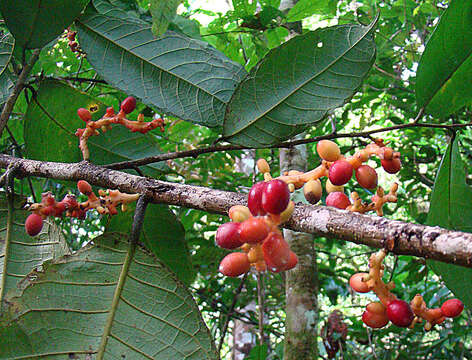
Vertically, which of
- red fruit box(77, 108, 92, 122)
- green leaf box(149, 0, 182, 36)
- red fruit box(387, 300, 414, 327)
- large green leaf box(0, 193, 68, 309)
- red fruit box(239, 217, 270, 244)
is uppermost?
green leaf box(149, 0, 182, 36)

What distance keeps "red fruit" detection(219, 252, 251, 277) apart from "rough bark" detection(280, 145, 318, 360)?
52.5 inches

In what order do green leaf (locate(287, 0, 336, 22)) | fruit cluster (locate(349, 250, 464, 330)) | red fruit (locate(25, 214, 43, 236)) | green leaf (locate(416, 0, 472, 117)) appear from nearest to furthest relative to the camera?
1. fruit cluster (locate(349, 250, 464, 330))
2. red fruit (locate(25, 214, 43, 236))
3. green leaf (locate(416, 0, 472, 117))
4. green leaf (locate(287, 0, 336, 22))

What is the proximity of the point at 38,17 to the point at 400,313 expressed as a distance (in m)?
1.05

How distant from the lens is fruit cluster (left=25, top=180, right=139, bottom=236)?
82 cm

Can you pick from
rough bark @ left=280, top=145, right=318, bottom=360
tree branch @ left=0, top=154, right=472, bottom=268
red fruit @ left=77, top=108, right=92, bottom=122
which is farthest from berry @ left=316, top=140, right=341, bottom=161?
rough bark @ left=280, top=145, right=318, bottom=360

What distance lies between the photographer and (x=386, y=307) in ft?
2.42

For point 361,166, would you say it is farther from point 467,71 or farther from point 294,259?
point 467,71

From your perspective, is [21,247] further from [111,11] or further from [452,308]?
[452,308]

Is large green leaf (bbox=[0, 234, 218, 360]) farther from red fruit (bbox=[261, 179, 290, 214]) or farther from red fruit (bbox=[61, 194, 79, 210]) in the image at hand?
red fruit (bbox=[261, 179, 290, 214])

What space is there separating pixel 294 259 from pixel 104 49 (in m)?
0.91

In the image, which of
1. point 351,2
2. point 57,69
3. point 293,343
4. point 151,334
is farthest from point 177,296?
point 351,2

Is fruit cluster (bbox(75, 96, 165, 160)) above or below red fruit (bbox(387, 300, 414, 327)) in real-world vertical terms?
above

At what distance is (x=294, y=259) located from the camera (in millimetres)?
627

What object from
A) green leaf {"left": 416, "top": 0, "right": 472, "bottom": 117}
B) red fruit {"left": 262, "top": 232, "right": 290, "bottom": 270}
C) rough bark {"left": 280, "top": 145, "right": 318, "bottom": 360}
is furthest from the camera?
rough bark {"left": 280, "top": 145, "right": 318, "bottom": 360}
